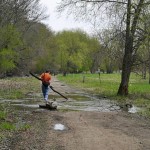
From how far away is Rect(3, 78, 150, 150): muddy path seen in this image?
12.2 metres

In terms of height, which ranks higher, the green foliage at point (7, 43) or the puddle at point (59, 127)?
the green foliage at point (7, 43)

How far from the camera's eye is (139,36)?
31.0 metres

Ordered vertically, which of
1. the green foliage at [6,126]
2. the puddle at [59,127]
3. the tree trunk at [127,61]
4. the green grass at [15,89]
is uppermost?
the tree trunk at [127,61]

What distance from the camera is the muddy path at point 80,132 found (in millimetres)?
12234

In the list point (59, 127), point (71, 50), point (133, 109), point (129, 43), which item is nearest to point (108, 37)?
point (129, 43)

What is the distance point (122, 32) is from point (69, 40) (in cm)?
7528

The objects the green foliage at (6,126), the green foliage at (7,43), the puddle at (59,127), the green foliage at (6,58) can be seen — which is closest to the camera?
the green foliage at (6,126)

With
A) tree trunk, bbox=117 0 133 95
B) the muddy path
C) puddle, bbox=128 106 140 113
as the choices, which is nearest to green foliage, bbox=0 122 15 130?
the muddy path

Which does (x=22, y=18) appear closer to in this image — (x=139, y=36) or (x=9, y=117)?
(x=139, y=36)

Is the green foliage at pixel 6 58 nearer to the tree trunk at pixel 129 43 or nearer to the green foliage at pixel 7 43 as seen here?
the green foliage at pixel 7 43

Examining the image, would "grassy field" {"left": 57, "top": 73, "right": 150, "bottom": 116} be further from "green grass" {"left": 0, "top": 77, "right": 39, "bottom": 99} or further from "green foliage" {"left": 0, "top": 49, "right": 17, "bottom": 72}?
"green foliage" {"left": 0, "top": 49, "right": 17, "bottom": 72}

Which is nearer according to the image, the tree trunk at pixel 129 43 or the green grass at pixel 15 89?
the tree trunk at pixel 129 43

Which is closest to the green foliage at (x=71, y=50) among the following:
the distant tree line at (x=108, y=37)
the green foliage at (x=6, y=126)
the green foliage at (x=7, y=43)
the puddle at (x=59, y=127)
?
the distant tree line at (x=108, y=37)

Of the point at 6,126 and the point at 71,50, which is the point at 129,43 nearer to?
the point at 6,126
